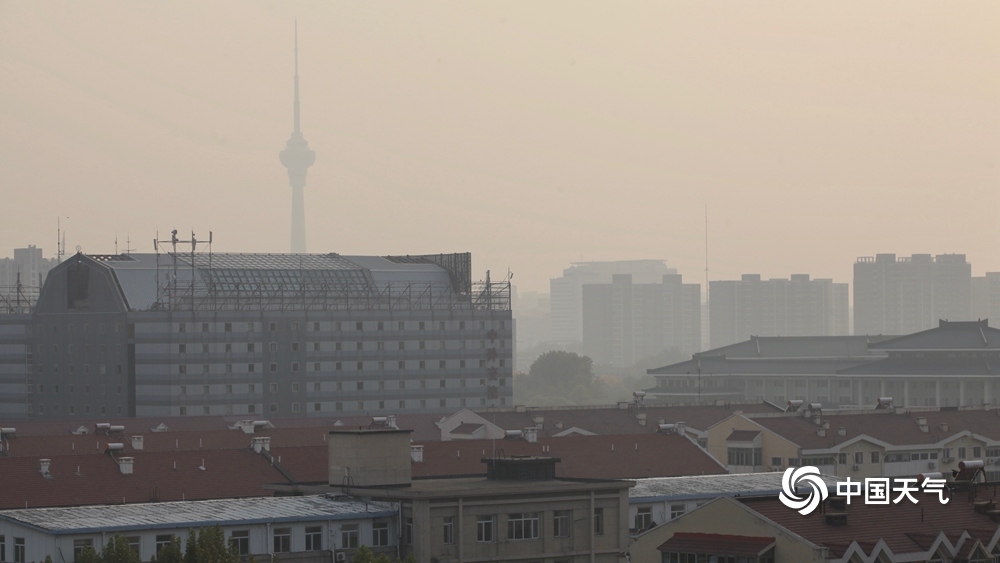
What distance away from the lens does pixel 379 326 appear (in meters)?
195

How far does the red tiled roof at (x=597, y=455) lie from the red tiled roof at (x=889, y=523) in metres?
42.5

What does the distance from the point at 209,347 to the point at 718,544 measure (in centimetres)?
13406

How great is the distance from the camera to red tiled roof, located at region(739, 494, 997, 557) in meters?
54.0

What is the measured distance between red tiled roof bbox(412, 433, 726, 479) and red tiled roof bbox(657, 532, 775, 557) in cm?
4300

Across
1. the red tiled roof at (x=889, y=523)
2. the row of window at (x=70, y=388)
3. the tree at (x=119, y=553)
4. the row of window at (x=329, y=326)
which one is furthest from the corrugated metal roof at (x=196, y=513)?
the row of window at (x=70, y=388)

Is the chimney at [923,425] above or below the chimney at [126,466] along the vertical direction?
below

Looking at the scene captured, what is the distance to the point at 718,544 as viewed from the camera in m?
54.9

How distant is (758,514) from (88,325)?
143m

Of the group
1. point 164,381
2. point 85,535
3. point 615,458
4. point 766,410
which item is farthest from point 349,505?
point 164,381

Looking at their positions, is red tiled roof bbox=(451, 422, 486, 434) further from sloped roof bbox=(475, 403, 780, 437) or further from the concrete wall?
the concrete wall

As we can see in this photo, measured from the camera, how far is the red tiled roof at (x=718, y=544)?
5347 cm

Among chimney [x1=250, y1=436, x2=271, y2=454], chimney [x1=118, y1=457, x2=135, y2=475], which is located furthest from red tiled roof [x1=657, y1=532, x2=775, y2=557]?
chimney [x1=250, y1=436, x2=271, y2=454]

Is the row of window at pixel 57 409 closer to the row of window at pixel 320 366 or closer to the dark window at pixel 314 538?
the row of window at pixel 320 366
